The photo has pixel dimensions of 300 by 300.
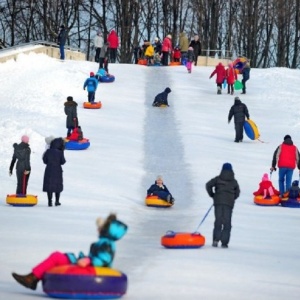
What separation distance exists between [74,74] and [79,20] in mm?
32548

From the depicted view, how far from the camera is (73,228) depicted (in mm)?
18562

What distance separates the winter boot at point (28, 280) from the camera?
1200 centimetres

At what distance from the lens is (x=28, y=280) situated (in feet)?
39.4

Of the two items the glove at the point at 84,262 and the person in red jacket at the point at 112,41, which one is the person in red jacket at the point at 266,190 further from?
the person in red jacket at the point at 112,41

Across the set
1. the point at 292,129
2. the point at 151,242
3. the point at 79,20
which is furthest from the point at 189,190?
the point at 79,20

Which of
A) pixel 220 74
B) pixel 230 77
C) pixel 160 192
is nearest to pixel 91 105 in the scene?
pixel 220 74

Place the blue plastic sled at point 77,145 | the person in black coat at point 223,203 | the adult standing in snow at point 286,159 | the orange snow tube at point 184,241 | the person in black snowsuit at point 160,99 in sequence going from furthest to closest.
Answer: the person in black snowsuit at point 160,99
the blue plastic sled at point 77,145
the adult standing in snow at point 286,159
the person in black coat at point 223,203
the orange snow tube at point 184,241


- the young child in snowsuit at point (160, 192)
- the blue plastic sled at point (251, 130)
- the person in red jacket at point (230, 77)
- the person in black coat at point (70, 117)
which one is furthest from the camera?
the person in red jacket at point (230, 77)

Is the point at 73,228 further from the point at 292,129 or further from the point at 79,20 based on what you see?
the point at 79,20

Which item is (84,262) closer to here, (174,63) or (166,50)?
(166,50)

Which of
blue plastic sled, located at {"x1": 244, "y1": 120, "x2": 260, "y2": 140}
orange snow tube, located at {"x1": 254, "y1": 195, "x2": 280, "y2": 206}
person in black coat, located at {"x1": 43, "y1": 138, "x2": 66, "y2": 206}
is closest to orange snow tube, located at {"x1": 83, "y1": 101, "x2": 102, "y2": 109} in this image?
blue plastic sled, located at {"x1": 244, "y1": 120, "x2": 260, "y2": 140}

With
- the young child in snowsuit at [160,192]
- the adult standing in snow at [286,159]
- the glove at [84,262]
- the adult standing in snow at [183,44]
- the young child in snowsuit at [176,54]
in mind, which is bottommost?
the young child in snowsuit at [160,192]

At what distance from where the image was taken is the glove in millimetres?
11766

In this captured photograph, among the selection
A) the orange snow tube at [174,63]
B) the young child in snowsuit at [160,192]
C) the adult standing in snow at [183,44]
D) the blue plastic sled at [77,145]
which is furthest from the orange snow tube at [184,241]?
the adult standing in snow at [183,44]
